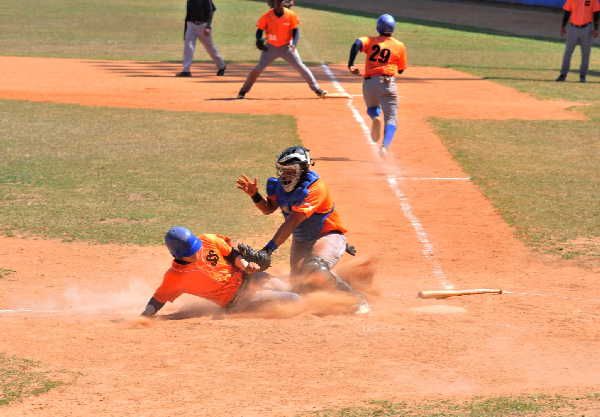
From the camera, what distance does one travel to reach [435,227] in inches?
543

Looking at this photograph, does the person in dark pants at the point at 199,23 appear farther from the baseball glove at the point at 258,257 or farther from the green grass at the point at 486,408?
the green grass at the point at 486,408

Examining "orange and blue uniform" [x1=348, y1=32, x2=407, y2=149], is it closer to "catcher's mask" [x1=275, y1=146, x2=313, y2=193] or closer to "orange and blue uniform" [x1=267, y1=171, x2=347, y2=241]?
"orange and blue uniform" [x1=267, y1=171, x2=347, y2=241]

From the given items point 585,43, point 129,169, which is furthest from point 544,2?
point 129,169

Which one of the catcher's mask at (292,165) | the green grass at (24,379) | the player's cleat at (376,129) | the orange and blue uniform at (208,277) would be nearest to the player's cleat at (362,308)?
the orange and blue uniform at (208,277)

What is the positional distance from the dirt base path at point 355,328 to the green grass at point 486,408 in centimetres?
23

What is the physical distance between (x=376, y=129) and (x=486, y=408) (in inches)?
426

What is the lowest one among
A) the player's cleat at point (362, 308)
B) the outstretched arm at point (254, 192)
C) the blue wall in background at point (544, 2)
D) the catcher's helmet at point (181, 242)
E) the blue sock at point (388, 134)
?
the blue wall in background at point (544, 2)

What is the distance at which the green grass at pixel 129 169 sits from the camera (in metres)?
13.9

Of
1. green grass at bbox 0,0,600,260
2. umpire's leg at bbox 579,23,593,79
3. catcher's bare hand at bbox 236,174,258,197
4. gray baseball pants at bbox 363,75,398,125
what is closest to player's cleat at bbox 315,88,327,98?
green grass at bbox 0,0,600,260

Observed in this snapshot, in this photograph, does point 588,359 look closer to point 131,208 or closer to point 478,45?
point 131,208

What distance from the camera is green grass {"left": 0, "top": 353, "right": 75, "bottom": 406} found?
7957mm

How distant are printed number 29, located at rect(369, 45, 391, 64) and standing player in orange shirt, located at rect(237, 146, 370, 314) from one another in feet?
22.9

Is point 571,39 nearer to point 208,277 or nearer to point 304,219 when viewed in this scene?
point 304,219

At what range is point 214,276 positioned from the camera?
32.3 ft
